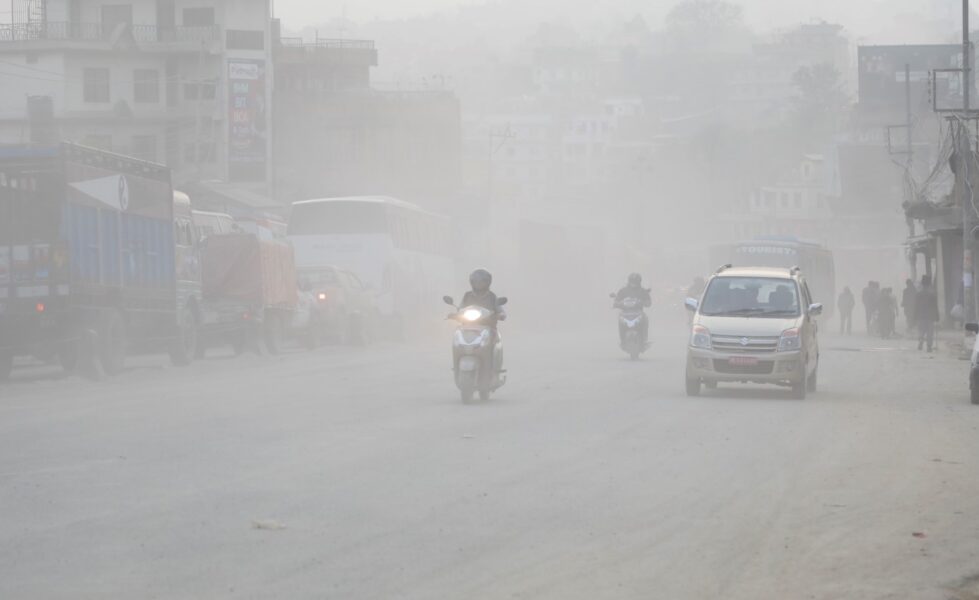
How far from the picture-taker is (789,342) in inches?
771

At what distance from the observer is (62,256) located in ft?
76.3

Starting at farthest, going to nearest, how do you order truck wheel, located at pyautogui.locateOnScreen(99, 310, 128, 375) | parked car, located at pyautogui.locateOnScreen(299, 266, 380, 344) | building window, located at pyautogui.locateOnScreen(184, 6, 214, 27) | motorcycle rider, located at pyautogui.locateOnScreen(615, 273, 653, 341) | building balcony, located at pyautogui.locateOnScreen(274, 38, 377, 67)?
building balcony, located at pyautogui.locateOnScreen(274, 38, 377, 67) → building window, located at pyautogui.locateOnScreen(184, 6, 214, 27) → parked car, located at pyautogui.locateOnScreen(299, 266, 380, 344) → motorcycle rider, located at pyautogui.locateOnScreen(615, 273, 653, 341) → truck wheel, located at pyautogui.locateOnScreen(99, 310, 128, 375)

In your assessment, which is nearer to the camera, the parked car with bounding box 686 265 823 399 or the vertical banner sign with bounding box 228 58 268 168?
the parked car with bounding box 686 265 823 399

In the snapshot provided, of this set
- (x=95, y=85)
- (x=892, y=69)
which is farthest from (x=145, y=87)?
(x=892, y=69)

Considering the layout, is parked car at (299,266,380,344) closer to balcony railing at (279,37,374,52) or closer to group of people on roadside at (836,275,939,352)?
group of people on roadside at (836,275,939,352)

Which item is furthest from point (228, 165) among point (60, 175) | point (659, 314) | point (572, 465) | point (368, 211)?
point (572, 465)

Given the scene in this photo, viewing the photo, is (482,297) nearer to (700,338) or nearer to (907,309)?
(700,338)

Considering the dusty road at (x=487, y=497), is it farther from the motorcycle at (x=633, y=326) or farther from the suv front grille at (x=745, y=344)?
the motorcycle at (x=633, y=326)

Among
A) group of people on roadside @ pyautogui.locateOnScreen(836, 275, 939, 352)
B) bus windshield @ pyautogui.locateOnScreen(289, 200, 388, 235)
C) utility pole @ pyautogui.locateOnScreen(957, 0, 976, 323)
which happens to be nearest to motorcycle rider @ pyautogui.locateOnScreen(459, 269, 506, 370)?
group of people on roadside @ pyautogui.locateOnScreen(836, 275, 939, 352)

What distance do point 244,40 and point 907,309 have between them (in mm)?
36666

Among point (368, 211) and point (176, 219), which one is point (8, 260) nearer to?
point (176, 219)

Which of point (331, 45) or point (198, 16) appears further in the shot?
point (331, 45)

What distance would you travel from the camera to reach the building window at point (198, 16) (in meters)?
71.1

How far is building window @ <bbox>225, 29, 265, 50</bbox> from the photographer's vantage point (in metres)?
71.0
